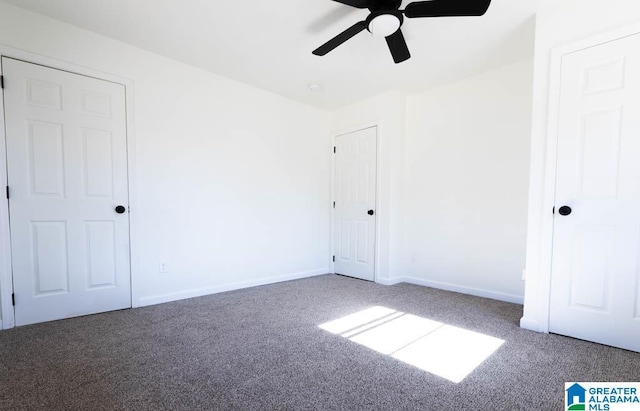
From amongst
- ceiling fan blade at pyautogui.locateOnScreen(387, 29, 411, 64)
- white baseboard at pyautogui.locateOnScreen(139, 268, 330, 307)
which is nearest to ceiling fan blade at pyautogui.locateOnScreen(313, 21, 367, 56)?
ceiling fan blade at pyautogui.locateOnScreen(387, 29, 411, 64)

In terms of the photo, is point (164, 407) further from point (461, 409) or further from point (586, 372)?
point (586, 372)

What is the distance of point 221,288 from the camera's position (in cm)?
347

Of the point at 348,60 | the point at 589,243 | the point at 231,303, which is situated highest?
the point at 348,60

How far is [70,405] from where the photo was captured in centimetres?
145

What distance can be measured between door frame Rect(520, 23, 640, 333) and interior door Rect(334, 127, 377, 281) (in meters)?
1.91

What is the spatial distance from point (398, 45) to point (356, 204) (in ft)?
7.52

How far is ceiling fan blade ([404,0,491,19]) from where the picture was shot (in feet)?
5.86

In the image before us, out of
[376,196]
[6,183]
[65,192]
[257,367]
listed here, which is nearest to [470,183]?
[376,196]

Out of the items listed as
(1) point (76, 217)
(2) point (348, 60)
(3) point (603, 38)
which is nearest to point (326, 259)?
(2) point (348, 60)

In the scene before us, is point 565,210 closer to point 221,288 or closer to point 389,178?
point 389,178

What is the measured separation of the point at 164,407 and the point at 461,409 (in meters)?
1.44

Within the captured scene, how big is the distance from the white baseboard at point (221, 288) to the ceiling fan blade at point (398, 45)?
2.95m

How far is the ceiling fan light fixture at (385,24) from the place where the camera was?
2025 mm

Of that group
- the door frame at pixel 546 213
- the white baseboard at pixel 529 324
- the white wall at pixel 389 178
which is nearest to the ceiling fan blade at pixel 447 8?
the door frame at pixel 546 213
